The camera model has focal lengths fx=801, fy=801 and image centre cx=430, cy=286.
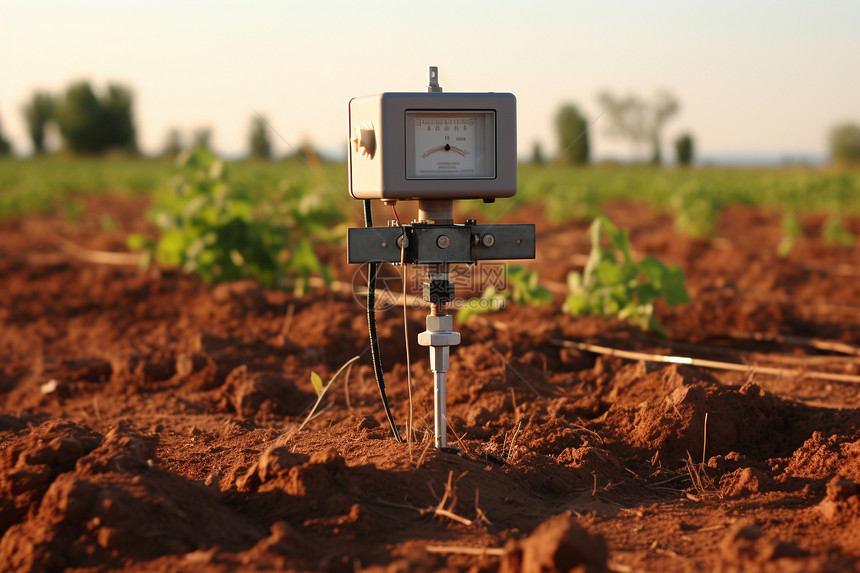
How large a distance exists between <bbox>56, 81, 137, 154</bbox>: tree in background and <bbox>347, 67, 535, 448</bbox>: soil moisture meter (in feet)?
280

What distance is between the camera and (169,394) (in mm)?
3932

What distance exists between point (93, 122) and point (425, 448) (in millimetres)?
86841

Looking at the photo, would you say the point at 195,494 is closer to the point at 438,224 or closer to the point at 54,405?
the point at 438,224

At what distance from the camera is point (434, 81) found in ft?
7.88

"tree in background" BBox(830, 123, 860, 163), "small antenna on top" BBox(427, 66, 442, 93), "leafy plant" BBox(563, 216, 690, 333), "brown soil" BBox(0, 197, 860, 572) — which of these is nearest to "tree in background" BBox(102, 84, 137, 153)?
"tree in background" BBox(830, 123, 860, 163)

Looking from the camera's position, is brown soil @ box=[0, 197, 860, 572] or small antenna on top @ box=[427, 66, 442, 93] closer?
brown soil @ box=[0, 197, 860, 572]

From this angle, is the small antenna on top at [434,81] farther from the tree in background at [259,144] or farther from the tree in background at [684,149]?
the tree in background at [259,144]

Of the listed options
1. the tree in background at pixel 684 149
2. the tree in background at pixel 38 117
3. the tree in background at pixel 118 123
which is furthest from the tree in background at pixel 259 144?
the tree in background at pixel 684 149

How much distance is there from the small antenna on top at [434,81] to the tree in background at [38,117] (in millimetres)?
97607

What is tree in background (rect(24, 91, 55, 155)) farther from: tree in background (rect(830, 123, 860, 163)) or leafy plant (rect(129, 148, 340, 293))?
leafy plant (rect(129, 148, 340, 293))

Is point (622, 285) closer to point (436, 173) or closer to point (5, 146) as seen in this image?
point (436, 173)

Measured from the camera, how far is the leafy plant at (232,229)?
6.15 metres

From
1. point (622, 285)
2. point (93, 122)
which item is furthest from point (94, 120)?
point (622, 285)

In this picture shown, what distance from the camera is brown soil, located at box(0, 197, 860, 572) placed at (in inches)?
79.3
